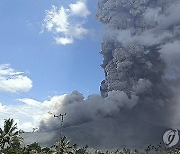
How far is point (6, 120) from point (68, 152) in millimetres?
19619

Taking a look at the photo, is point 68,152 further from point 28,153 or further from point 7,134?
point 7,134

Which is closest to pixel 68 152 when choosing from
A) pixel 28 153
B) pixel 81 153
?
pixel 28 153

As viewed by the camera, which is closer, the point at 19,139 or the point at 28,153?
the point at 19,139

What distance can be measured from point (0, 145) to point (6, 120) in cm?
548

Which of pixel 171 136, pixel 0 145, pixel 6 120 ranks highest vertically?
pixel 6 120

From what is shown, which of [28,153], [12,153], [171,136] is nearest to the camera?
[171,136]

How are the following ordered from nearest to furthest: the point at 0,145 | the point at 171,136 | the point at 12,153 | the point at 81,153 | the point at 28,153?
the point at 171,136 → the point at 12,153 → the point at 0,145 → the point at 28,153 → the point at 81,153

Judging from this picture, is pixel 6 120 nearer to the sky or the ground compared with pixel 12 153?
nearer to the sky

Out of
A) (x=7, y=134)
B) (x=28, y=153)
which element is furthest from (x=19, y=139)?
(x=28, y=153)

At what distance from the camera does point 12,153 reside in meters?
66.7

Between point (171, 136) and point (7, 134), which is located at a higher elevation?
point (7, 134)

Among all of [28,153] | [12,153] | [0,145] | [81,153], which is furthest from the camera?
[81,153]

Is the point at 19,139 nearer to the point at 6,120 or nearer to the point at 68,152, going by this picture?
the point at 6,120

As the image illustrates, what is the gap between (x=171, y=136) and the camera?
27609 mm
